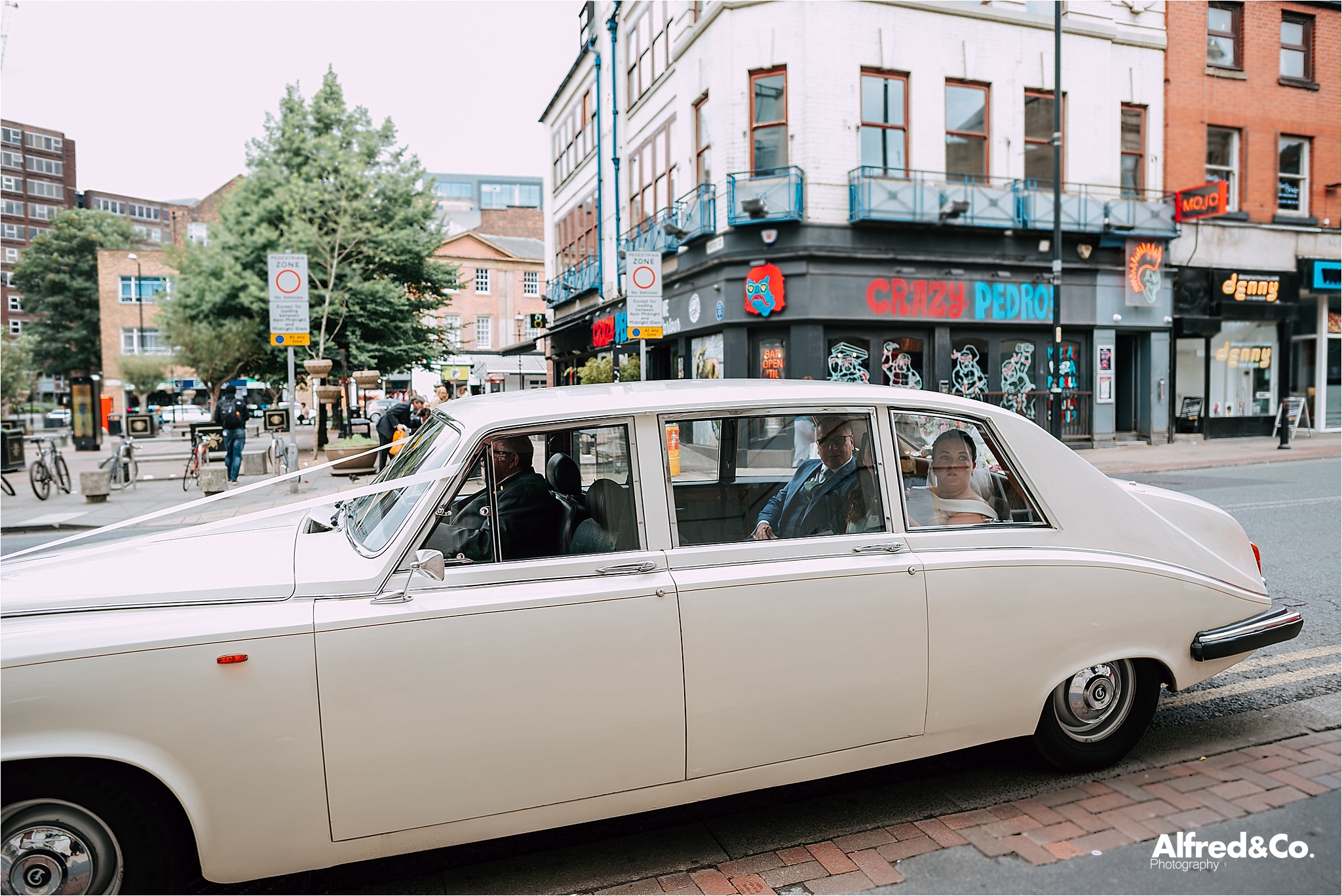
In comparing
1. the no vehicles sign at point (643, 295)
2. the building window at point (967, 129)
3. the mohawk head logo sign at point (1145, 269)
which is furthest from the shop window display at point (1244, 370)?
the no vehicles sign at point (643, 295)

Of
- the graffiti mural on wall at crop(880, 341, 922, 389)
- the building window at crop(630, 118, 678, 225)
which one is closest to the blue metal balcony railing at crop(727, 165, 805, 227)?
the graffiti mural on wall at crop(880, 341, 922, 389)

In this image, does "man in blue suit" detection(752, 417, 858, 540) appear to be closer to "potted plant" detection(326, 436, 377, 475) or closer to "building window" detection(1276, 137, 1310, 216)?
"potted plant" detection(326, 436, 377, 475)

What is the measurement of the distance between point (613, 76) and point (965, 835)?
2920 centimetres

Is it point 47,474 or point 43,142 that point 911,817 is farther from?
point 43,142

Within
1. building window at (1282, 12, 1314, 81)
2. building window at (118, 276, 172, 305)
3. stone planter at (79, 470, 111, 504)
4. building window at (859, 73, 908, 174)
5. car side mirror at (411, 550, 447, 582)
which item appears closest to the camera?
car side mirror at (411, 550, 447, 582)

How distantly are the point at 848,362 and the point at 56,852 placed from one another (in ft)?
63.9

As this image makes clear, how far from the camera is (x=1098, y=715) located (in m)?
3.61

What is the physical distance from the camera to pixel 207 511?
1198 cm

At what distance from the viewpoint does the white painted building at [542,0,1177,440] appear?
2006cm

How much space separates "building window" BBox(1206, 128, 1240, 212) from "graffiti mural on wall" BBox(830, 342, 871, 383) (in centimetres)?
1186

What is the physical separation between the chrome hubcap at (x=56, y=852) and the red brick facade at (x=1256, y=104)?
26.7 metres

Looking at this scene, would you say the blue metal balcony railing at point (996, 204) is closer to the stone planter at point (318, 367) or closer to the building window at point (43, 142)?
the stone planter at point (318, 367)

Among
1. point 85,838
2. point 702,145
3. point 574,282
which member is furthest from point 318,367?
point 85,838

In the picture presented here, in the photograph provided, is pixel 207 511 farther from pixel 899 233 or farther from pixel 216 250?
pixel 216 250
